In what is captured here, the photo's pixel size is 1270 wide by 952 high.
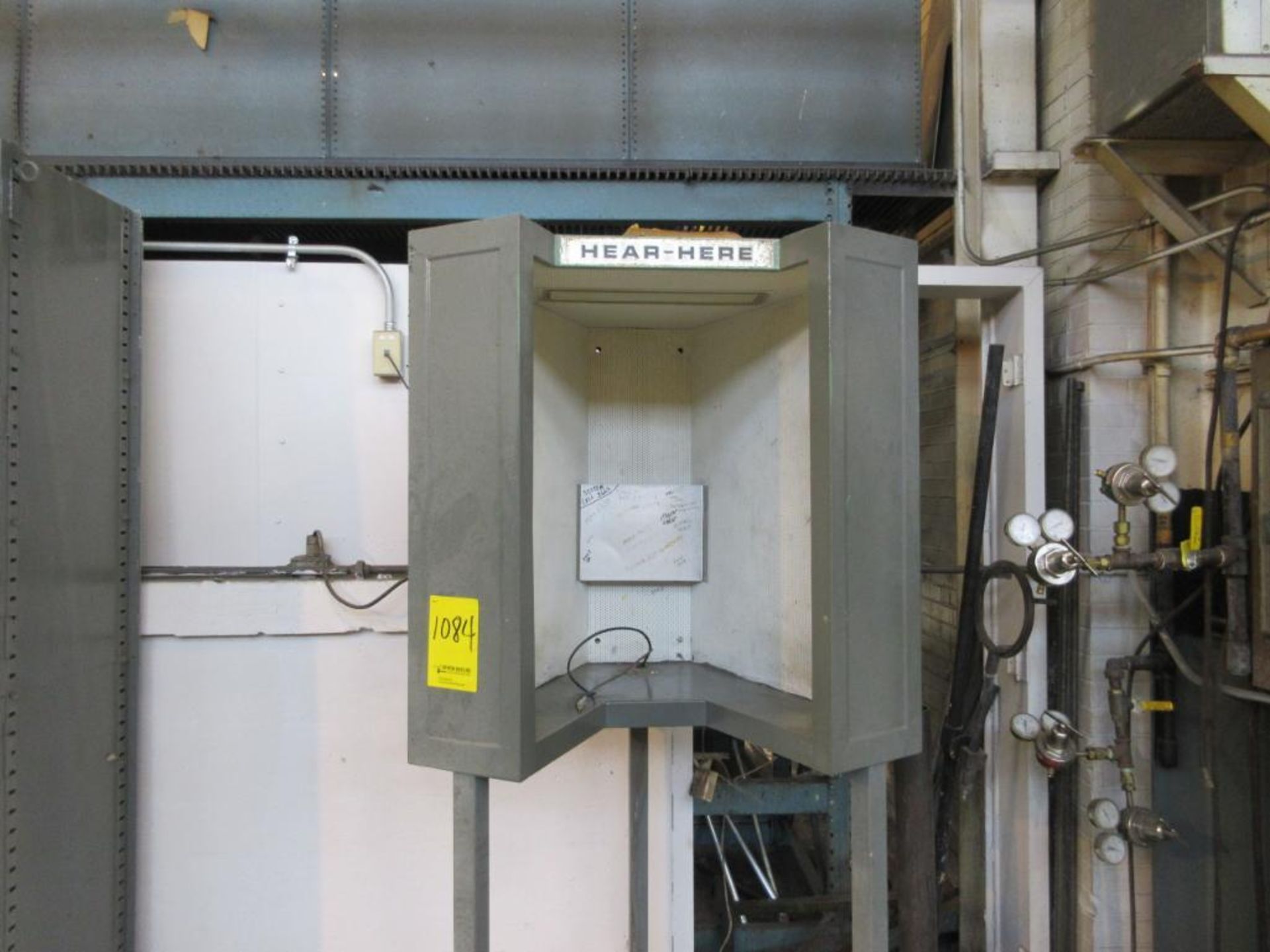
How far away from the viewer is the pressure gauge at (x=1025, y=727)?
4.75 ft

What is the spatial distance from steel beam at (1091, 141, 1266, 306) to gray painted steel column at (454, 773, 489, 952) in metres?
1.78

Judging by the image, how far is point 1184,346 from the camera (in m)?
1.45

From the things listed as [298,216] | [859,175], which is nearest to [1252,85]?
[859,175]

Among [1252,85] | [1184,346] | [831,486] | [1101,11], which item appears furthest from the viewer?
[1184,346]

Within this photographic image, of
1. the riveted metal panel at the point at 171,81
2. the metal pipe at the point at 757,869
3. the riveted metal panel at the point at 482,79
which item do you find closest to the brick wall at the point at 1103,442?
the metal pipe at the point at 757,869

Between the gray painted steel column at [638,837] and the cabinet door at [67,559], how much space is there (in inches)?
44.5

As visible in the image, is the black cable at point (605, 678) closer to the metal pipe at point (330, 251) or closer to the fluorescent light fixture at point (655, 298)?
the fluorescent light fixture at point (655, 298)

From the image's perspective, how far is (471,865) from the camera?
0.86 m

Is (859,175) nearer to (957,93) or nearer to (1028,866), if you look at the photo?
(957,93)

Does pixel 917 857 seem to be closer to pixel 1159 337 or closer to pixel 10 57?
pixel 1159 337

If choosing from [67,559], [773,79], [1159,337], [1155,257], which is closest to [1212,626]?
[1159,337]

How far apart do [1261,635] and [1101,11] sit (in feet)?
4.36

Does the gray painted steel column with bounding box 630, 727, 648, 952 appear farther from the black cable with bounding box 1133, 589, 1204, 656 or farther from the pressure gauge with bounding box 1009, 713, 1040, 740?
the black cable with bounding box 1133, 589, 1204, 656

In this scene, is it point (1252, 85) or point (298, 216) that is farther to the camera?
point (298, 216)
